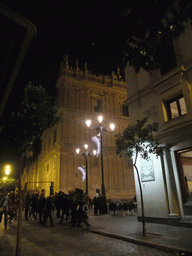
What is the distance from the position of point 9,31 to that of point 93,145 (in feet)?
89.1

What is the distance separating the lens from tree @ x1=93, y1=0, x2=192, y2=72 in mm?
2861

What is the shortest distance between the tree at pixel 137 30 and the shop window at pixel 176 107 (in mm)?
7012

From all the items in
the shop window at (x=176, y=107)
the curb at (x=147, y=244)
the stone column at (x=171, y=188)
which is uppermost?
the shop window at (x=176, y=107)

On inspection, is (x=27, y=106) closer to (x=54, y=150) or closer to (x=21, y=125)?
(x=21, y=125)

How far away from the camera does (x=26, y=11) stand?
62.6 inches

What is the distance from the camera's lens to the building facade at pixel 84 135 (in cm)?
2664

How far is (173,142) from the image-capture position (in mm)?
9898

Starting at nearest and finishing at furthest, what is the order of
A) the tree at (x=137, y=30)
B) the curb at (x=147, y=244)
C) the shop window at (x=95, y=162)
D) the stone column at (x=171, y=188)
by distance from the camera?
the tree at (x=137, y=30) < the curb at (x=147, y=244) < the stone column at (x=171, y=188) < the shop window at (x=95, y=162)

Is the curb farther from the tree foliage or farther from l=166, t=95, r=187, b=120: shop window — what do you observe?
l=166, t=95, r=187, b=120: shop window

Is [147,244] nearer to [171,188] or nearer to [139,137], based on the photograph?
[139,137]

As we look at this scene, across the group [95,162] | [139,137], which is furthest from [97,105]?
[139,137]

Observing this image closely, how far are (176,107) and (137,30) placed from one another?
8.27 m

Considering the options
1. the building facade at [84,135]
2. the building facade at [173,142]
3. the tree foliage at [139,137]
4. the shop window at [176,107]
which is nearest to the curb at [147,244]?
the tree foliage at [139,137]

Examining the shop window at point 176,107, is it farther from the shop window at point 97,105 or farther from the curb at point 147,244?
the shop window at point 97,105
